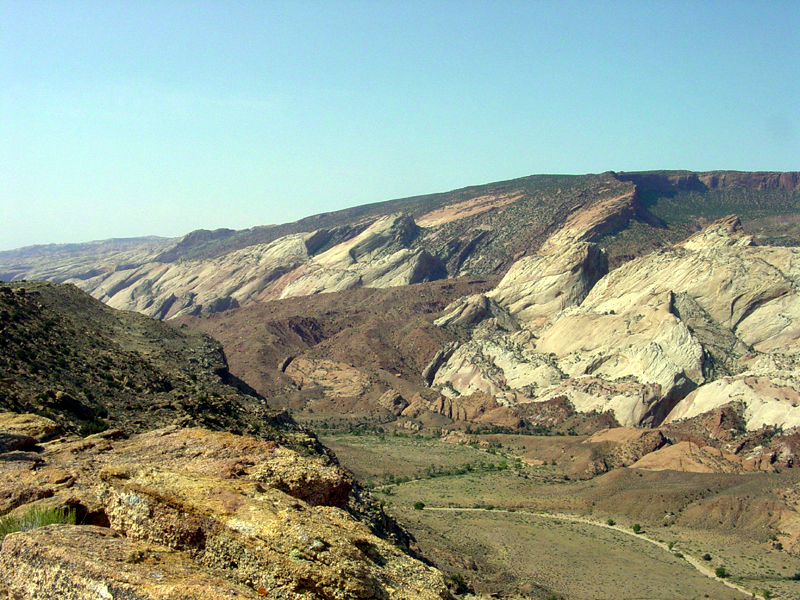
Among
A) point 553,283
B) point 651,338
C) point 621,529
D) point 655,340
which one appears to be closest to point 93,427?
point 621,529

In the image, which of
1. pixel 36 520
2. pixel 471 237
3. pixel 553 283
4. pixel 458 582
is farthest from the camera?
pixel 471 237

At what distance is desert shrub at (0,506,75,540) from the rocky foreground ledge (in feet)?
0.42

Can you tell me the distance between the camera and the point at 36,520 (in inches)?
400

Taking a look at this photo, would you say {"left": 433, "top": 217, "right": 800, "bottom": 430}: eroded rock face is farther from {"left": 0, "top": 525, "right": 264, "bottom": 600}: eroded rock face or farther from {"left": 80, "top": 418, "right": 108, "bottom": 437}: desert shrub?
{"left": 0, "top": 525, "right": 264, "bottom": 600}: eroded rock face

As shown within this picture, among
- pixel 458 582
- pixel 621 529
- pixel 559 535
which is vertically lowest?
pixel 621 529

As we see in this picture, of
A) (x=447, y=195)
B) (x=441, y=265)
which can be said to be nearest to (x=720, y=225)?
(x=441, y=265)

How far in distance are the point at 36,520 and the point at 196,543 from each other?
2.63 m

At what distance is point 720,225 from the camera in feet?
344

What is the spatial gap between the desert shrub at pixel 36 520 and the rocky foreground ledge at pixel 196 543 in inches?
5.1

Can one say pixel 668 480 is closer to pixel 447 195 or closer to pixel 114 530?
pixel 114 530

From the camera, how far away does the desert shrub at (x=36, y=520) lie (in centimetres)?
1020

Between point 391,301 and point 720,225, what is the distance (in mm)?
48896

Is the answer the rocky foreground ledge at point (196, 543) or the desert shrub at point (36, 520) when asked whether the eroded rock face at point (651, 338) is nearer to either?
the rocky foreground ledge at point (196, 543)

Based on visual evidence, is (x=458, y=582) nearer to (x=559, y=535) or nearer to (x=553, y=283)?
(x=559, y=535)
